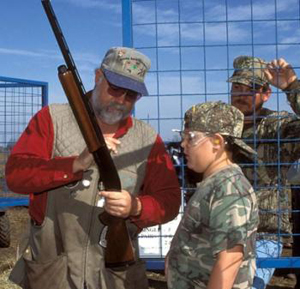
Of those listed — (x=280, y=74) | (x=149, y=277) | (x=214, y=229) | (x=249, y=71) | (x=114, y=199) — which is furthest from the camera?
(x=149, y=277)

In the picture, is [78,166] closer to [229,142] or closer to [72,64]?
[72,64]

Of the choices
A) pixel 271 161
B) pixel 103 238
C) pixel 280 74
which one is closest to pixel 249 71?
pixel 280 74

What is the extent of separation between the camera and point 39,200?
8.40 feet

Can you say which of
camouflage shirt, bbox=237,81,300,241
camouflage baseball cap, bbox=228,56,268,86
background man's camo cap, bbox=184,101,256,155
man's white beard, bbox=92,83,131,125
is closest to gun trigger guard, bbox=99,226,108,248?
man's white beard, bbox=92,83,131,125

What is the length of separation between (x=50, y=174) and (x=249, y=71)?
1657 millimetres

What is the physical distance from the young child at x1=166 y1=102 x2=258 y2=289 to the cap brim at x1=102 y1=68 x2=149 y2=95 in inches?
10.3

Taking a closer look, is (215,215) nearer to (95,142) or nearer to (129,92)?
(95,142)

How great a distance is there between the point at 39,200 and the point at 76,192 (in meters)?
0.18

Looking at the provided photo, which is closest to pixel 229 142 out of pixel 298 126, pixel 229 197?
pixel 229 197

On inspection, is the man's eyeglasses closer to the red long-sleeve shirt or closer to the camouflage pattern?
the red long-sleeve shirt

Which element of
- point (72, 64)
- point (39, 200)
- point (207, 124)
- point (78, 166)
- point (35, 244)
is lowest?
point (35, 244)

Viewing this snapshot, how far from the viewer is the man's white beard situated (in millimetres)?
2557

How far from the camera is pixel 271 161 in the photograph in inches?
140

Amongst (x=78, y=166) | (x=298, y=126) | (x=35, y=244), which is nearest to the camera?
(x=78, y=166)
